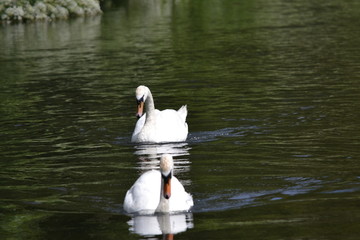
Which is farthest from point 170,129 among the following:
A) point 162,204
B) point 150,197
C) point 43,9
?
point 43,9

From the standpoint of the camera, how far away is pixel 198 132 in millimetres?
20453

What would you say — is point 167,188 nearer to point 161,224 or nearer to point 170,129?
point 161,224

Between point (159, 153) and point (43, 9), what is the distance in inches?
1736

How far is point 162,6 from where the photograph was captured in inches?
2625

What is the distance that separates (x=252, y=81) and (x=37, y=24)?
32.6 m

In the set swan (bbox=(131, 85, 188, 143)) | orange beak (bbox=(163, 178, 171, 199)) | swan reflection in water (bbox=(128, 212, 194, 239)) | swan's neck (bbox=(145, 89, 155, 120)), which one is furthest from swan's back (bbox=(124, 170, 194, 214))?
swan's neck (bbox=(145, 89, 155, 120))

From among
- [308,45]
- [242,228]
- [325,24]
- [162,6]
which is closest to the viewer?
[242,228]

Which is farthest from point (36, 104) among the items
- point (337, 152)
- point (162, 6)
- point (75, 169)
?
point (162, 6)

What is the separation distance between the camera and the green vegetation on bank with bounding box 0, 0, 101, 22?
5997 centimetres

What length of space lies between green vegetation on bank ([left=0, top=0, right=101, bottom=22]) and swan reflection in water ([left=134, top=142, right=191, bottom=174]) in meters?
42.4

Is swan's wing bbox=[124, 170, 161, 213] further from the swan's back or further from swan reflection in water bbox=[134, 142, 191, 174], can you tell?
swan reflection in water bbox=[134, 142, 191, 174]

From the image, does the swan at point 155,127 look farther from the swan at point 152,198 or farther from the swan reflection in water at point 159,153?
the swan at point 152,198

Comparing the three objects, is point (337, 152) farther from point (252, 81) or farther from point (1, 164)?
point (252, 81)

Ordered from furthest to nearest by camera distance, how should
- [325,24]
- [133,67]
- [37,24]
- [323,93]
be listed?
[37,24]
[325,24]
[133,67]
[323,93]
